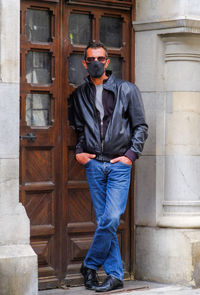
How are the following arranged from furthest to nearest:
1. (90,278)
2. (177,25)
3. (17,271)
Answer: (177,25), (90,278), (17,271)

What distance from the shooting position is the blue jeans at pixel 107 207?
7305 mm

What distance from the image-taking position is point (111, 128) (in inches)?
290

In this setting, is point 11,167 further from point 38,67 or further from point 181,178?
point 181,178

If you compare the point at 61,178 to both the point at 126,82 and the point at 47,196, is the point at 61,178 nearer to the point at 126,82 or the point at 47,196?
the point at 47,196

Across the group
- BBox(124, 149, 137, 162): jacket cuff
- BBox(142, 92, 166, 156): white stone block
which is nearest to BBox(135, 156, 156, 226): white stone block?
BBox(142, 92, 166, 156): white stone block

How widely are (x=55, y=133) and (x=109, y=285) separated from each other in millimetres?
1578

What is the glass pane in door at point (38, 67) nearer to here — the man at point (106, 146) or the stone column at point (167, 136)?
the man at point (106, 146)

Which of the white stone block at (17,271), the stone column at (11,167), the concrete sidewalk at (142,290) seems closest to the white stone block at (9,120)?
the stone column at (11,167)

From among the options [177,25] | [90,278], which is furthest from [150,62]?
[90,278]

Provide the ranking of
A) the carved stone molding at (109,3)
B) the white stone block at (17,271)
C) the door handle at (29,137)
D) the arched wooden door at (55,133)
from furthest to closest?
the carved stone molding at (109,3)
the arched wooden door at (55,133)
the door handle at (29,137)
the white stone block at (17,271)

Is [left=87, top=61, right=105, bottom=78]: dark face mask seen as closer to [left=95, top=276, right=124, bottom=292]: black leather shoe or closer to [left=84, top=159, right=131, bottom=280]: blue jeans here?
[left=84, top=159, right=131, bottom=280]: blue jeans

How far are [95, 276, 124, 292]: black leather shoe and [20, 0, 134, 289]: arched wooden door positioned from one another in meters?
0.50

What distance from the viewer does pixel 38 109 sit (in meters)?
7.64

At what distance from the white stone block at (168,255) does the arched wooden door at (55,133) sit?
0.61 metres
